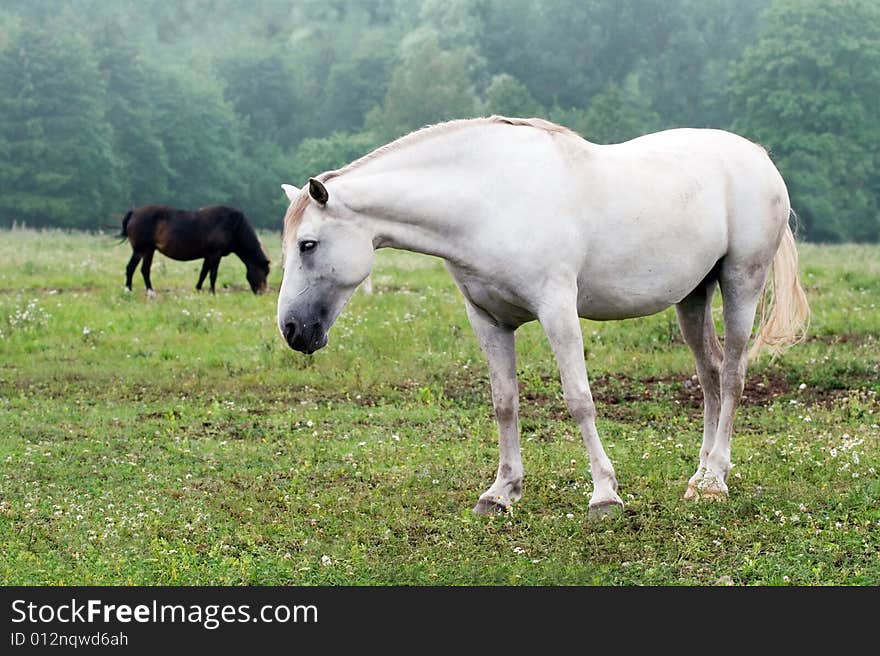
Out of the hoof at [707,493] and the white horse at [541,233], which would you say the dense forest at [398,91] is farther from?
the hoof at [707,493]

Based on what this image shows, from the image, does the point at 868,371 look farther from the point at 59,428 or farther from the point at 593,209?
the point at 59,428

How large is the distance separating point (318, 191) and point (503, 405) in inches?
72.7

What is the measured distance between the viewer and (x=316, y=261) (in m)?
6.19

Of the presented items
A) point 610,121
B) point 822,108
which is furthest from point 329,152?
point 822,108

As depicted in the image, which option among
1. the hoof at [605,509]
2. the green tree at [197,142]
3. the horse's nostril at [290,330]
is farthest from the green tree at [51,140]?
the hoof at [605,509]

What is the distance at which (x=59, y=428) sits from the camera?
962 centimetres

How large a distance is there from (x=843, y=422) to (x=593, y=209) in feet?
13.2

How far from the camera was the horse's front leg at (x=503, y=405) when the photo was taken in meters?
6.85

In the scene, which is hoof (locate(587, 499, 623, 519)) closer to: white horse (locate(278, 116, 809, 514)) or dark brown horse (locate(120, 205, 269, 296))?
white horse (locate(278, 116, 809, 514))

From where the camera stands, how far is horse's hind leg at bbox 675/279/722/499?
7.60m

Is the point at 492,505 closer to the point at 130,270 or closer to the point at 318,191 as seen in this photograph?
the point at 318,191

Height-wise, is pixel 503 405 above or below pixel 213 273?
above

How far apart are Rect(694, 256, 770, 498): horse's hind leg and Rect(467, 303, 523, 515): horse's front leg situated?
1191 millimetres

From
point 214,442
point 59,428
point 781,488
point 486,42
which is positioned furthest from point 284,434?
point 486,42
